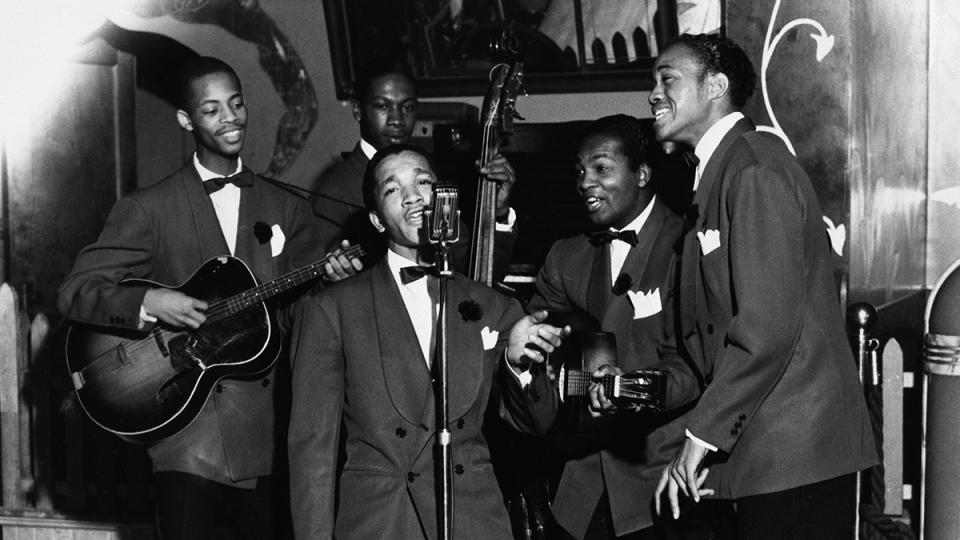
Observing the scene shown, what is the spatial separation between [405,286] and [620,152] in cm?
104

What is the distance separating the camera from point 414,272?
396 centimetres

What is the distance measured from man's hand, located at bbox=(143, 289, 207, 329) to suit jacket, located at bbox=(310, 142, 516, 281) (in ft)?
2.45

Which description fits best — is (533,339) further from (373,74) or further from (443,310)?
(373,74)

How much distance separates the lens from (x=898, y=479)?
18.5ft

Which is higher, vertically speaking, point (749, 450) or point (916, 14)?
point (916, 14)

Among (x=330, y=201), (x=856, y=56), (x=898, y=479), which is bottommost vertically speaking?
(x=898, y=479)

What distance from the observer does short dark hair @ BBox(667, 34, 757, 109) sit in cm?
403

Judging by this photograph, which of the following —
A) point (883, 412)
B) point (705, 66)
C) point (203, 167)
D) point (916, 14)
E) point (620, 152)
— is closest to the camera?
point (705, 66)

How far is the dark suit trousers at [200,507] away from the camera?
4.82 metres

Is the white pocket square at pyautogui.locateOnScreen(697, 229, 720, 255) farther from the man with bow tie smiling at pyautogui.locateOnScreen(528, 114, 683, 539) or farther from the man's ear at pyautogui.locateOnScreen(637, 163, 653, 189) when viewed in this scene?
the man's ear at pyautogui.locateOnScreen(637, 163, 653, 189)

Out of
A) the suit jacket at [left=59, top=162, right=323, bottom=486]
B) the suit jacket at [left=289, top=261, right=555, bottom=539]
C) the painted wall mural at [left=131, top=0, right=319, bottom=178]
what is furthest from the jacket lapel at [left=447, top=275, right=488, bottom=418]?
the painted wall mural at [left=131, top=0, right=319, bottom=178]

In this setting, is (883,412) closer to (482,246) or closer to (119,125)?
(482,246)

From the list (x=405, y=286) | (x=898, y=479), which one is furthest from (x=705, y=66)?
(x=898, y=479)

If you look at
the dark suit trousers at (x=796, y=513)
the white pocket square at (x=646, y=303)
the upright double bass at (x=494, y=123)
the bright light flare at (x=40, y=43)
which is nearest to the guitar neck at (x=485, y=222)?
the upright double bass at (x=494, y=123)
